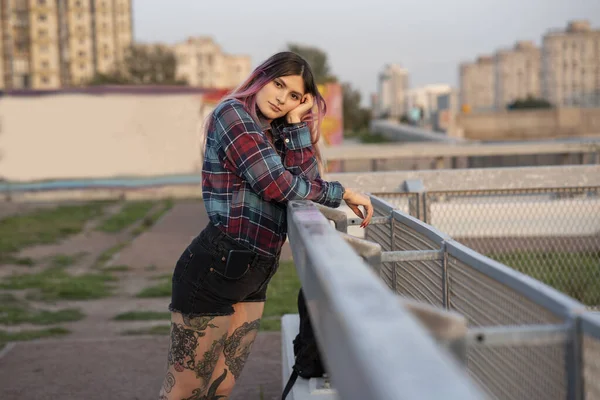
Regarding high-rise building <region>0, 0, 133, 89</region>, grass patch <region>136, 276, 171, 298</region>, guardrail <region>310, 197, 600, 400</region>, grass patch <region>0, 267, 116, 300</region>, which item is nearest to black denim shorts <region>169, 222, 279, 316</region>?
guardrail <region>310, 197, 600, 400</region>

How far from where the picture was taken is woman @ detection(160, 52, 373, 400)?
10.4ft

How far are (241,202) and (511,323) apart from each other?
1405mm

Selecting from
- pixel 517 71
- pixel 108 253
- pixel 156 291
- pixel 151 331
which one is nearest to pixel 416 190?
pixel 151 331

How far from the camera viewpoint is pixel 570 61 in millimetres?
128750

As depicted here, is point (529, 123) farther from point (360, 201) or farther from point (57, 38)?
point (57, 38)

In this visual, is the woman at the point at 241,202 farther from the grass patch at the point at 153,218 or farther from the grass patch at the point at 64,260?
the grass patch at the point at 153,218

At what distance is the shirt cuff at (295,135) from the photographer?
3451 millimetres

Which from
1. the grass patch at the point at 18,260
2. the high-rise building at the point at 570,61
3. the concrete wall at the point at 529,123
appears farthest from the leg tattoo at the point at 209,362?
the high-rise building at the point at 570,61

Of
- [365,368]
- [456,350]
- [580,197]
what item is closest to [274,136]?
[456,350]

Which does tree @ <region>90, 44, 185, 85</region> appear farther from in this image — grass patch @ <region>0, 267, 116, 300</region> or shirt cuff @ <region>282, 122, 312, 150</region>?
shirt cuff @ <region>282, 122, 312, 150</region>

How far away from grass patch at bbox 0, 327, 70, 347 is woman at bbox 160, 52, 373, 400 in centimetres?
440

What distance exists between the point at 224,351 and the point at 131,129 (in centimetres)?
2303

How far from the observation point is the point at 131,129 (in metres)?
26.0

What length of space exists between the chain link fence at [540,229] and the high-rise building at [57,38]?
124m
